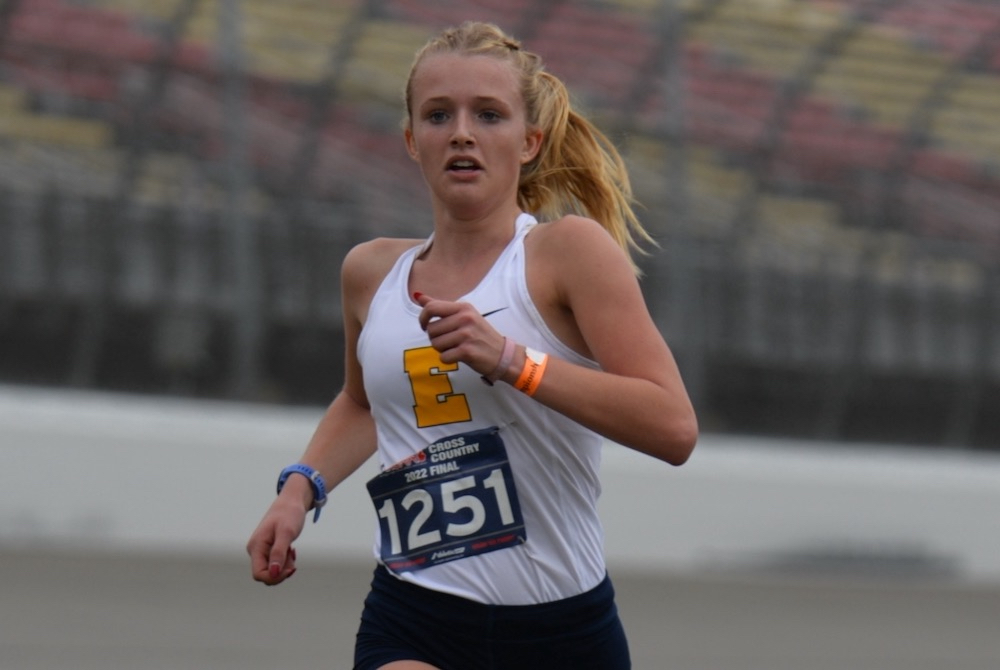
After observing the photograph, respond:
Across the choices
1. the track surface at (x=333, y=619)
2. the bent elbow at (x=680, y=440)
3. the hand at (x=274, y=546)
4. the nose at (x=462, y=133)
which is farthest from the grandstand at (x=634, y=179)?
the bent elbow at (x=680, y=440)

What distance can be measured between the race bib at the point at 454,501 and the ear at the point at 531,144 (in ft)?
1.58

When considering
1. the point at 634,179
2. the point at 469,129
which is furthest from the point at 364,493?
the point at 469,129

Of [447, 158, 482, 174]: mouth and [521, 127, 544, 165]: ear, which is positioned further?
[521, 127, 544, 165]: ear

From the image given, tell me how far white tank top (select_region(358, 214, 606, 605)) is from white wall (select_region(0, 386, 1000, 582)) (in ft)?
16.3

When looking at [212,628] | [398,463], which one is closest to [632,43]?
[212,628]

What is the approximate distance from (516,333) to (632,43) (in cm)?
623

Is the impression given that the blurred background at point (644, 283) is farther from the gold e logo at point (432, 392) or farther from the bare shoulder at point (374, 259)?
the gold e logo at point (432, 392)

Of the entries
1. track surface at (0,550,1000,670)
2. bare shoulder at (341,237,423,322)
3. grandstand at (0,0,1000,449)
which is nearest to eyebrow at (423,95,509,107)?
bare shoulder at (341,237,423,322)

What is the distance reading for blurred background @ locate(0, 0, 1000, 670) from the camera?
299 inches

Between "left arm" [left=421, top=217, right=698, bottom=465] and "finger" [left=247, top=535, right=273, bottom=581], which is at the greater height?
"left arm" [left=421, top=217, right=698, bottom=465]

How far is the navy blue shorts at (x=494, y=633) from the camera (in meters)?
2.75

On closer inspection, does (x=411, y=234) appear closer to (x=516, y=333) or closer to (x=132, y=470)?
(x=132, y=470)

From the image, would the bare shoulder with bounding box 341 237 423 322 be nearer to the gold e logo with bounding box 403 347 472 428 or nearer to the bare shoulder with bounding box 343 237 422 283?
the bare shoulder with bounding box 343 237 422 283

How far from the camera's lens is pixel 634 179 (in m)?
8.65
